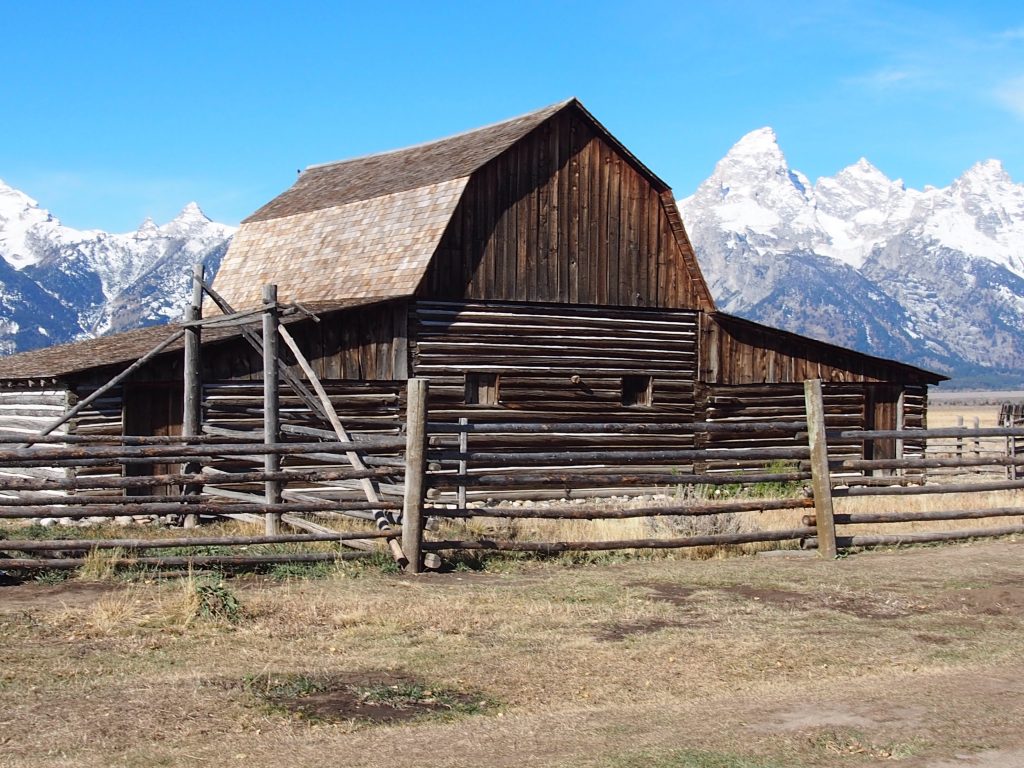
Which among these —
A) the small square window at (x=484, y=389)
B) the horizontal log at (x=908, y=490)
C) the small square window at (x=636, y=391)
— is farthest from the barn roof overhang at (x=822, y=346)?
the horizontal log at (x=908, y=490)

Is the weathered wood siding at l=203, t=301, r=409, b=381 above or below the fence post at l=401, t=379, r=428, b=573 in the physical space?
above

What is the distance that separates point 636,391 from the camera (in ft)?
82.4

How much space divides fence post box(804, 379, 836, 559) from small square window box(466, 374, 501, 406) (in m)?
10.2

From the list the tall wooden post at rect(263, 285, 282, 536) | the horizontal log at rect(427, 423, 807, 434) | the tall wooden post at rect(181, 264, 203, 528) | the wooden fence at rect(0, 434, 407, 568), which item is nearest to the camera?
the wooden fence at rect(0, 434, 407, 568)

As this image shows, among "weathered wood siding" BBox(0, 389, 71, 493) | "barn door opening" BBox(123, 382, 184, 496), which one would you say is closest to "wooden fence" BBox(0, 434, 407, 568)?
"barn door opening" BBox(123, 382, 184, 496)

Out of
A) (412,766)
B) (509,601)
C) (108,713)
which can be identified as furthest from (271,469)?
(412,766)

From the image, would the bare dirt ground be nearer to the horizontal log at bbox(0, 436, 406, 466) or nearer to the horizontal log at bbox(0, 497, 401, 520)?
the horizontal log at bbox(0, 497, 401, 520)

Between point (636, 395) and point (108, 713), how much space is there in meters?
Answer: 18.5

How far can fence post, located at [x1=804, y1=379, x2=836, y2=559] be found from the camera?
13781 millimetres

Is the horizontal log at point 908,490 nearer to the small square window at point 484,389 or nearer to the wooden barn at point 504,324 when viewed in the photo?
the wooden barn at point 504,324

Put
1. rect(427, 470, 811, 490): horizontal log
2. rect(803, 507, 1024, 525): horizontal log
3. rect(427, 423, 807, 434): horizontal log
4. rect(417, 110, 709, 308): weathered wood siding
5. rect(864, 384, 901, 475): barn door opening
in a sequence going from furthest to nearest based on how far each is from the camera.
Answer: rect(864, 384, 901, 475): barn door opening
rect(417, 110, 709, 308): weathered wood siding
rect(803, 507, 1024, 525): horizontal log
rect(427, 423, 807, 434): horizontal log
rect(427, 470, 811, 490): horizontal log

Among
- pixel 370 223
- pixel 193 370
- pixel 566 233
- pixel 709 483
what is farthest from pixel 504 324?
pixel 709 483

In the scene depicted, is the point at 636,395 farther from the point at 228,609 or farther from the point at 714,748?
the point at 714,748

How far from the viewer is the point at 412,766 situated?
21.6ft
